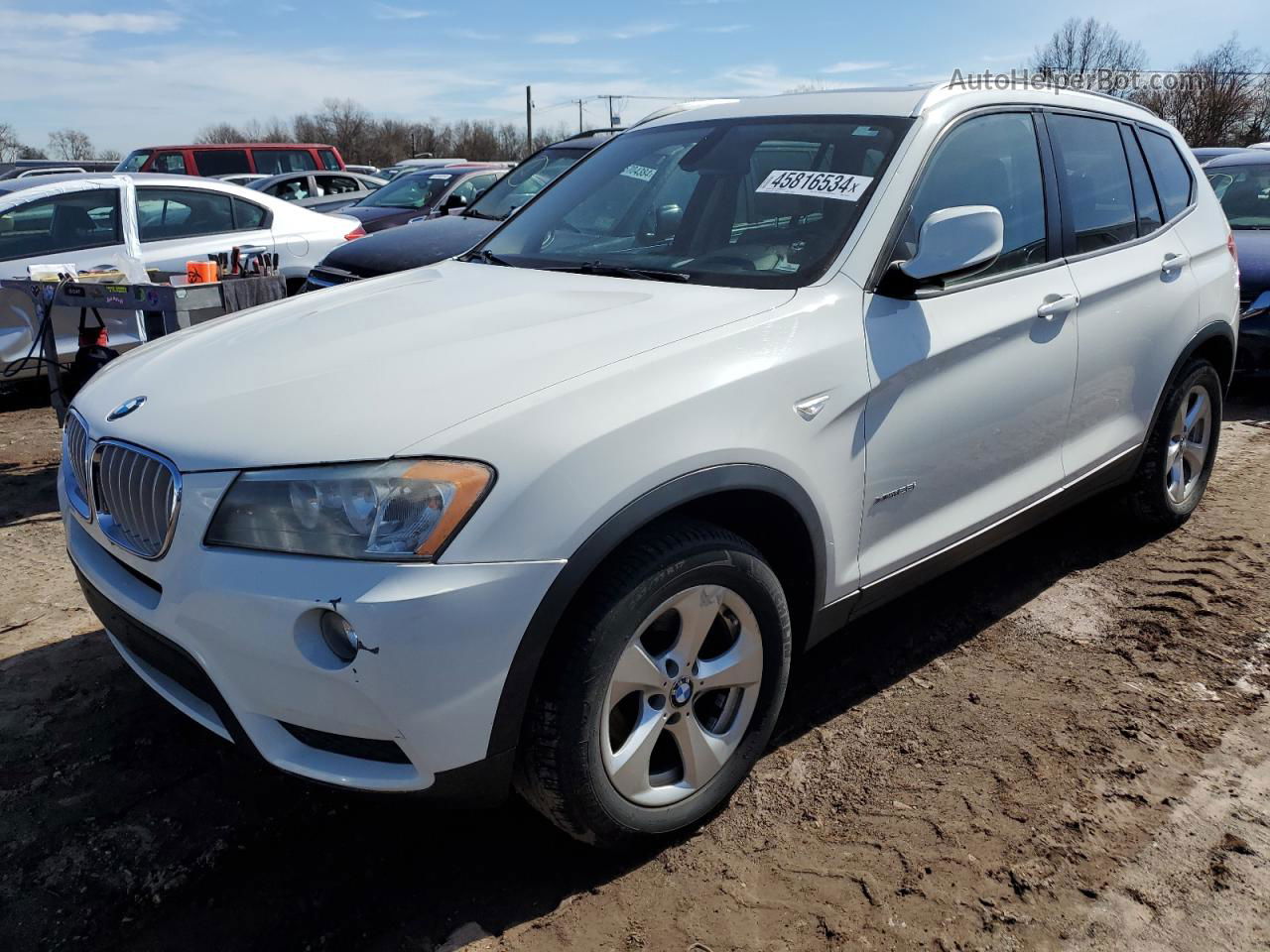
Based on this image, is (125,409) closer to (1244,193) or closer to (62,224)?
(62,224)

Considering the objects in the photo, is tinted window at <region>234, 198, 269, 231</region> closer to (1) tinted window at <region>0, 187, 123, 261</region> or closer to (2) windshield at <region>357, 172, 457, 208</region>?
(1) tinted window at <region>0, 187, 123, 261</region>

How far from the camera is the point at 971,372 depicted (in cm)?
291

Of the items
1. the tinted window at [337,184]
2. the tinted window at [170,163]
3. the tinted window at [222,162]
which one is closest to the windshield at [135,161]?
the tinted window at [170,163]

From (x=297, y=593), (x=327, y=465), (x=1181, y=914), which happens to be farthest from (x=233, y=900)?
(x=1181, y=914)

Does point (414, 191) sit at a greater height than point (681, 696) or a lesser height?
greater

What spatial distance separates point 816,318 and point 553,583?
1047 millimetres

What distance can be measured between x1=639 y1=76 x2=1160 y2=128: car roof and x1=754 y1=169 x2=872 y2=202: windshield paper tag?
323mm

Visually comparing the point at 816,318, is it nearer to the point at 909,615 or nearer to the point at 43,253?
the point at 909,615

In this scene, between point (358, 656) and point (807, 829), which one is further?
point (807, 829)

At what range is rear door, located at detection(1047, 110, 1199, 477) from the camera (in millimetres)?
3451

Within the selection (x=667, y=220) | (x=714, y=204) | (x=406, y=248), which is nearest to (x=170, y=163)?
(x=406, y=248)

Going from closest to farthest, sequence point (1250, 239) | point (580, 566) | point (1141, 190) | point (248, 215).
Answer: point (580, 566), point (1141, 190), point (1250, 239), point (248, 215)

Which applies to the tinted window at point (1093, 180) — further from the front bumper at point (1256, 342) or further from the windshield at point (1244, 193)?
the windshield at point (1244, 193)

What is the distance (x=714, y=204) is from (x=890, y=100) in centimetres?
64
